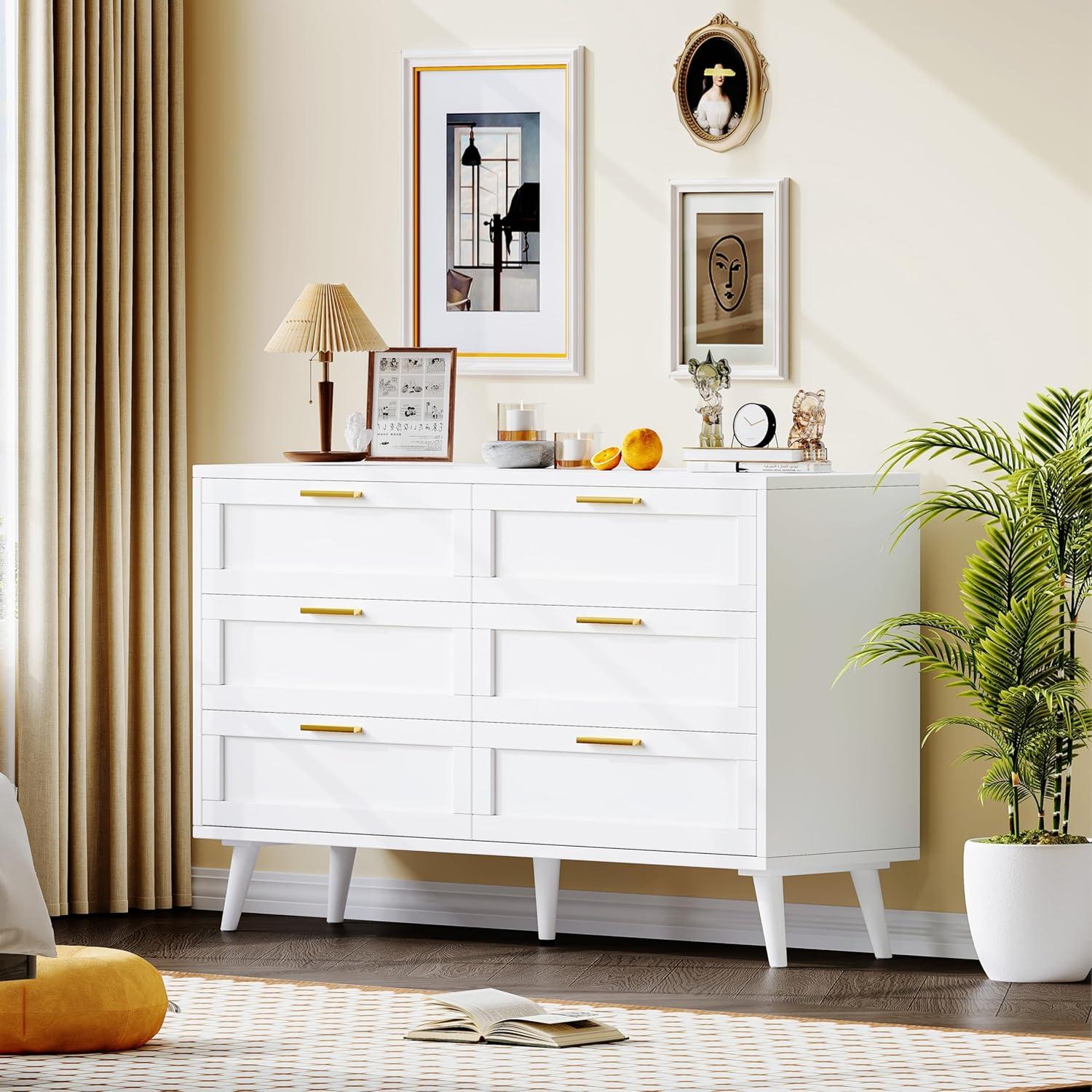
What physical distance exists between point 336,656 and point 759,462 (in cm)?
A: 109

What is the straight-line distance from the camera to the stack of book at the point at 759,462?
4375mm

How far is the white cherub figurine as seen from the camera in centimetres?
478

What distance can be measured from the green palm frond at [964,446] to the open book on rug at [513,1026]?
135 centimetres

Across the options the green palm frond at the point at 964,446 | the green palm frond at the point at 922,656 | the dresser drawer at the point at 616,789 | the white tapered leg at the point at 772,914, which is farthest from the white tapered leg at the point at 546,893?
the green palm frond at the point at 964,446

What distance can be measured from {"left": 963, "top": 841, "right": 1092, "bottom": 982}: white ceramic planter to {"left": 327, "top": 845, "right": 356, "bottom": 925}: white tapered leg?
1.56 m

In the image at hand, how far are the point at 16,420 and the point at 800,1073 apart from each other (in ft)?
8.13

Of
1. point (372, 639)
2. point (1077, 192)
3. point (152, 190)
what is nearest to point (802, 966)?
point (372, 639)

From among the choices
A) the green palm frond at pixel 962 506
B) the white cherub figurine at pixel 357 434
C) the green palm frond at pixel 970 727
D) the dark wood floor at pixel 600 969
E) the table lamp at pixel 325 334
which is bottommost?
the dark wood floor at pixel 600 969

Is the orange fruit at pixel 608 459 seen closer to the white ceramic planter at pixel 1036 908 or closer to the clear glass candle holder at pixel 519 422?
the clear glass candle holder at pixel 519 422

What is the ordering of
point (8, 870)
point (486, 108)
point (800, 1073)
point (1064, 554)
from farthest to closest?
point (486, 108), point (1064, 554), point (800, 1073), point (8, 870)

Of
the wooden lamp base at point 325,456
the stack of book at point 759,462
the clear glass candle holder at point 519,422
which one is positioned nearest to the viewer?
the stack of book at point 759,462

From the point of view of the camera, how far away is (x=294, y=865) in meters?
5.07

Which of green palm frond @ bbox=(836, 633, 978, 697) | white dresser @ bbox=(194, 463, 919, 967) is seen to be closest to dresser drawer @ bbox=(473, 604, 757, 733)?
white dresser @ bbox=(194, 463, 919, 967)

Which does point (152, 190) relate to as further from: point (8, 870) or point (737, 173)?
point (8, 870)
